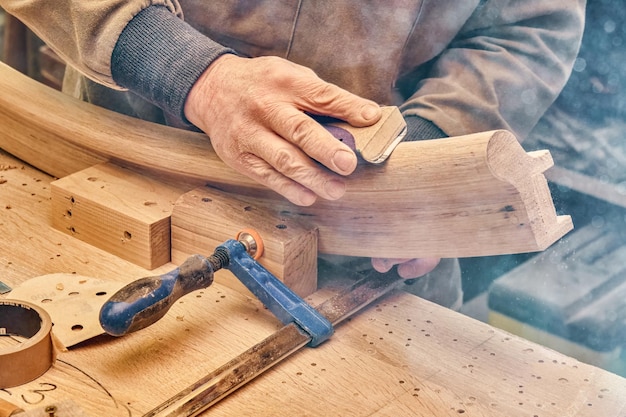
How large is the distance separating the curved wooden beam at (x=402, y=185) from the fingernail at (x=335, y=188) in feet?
0.09

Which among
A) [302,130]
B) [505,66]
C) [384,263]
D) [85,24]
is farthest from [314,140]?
[505,66]

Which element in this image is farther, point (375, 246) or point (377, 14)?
point (377, 14)

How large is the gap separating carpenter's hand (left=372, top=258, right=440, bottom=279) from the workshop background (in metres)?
0.53

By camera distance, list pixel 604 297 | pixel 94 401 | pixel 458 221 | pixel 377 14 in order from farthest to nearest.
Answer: pixel 604 297 < pixel 377 14 < pixel 458 221 < pixel 94 401

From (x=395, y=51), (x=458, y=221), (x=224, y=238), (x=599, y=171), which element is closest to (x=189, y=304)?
(x=224, y=238)

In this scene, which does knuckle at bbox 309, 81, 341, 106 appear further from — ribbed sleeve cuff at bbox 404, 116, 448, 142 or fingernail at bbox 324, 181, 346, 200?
ribbed sleeve cuff at bbox 404, 116, 448, 142

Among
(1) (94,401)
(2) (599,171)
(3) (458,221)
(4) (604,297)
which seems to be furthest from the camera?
(4) (604,297)

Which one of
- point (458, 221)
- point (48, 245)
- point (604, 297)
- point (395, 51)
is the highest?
point (395, 51)

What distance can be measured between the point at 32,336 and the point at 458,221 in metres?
0.57

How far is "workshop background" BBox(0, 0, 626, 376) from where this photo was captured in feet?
5.13

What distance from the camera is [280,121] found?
1.06 m

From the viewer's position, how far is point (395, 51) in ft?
4.46

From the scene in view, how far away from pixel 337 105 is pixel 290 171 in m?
0.11

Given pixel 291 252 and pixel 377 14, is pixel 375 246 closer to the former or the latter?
pixel 291 252
